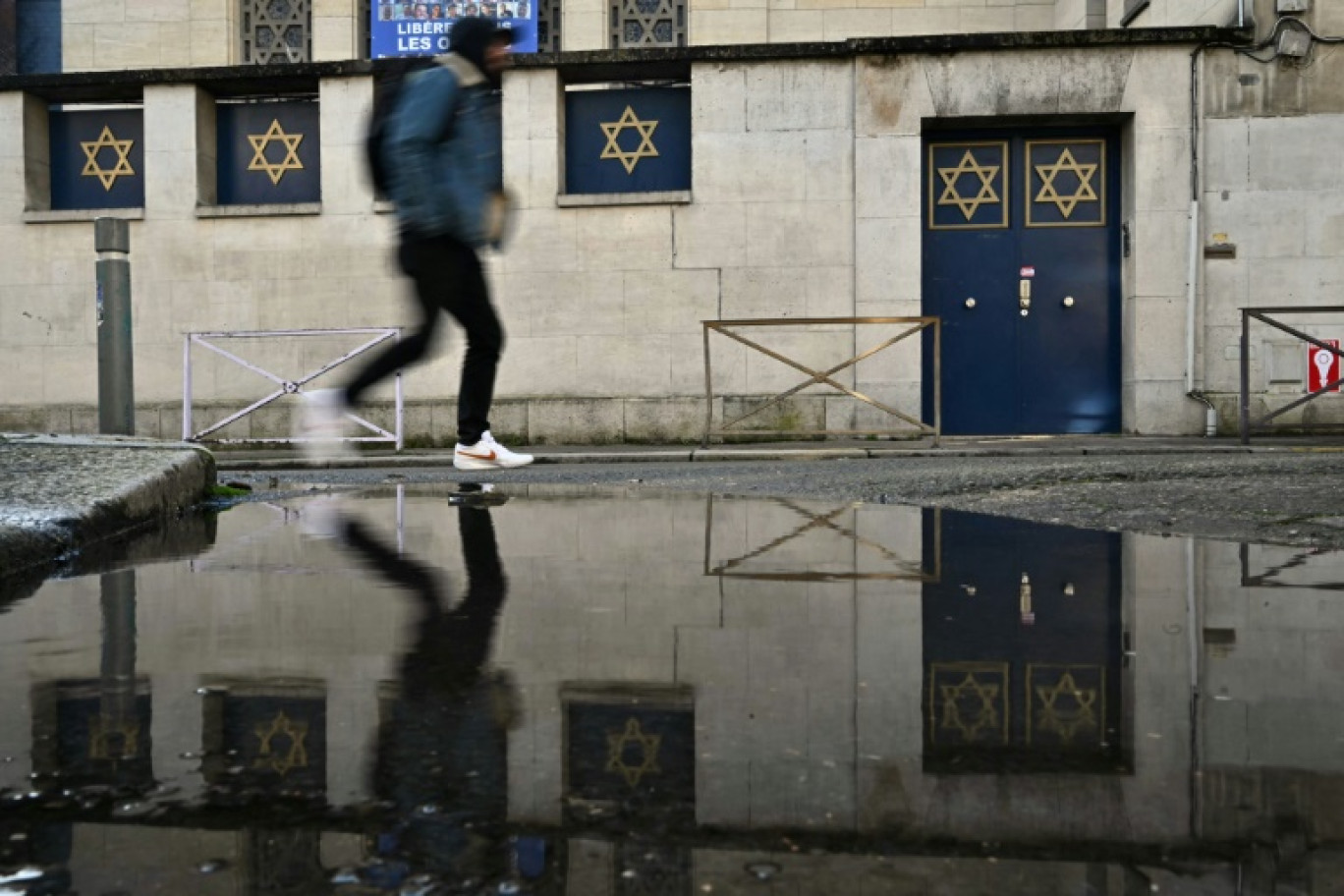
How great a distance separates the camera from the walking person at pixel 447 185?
5.86 metres

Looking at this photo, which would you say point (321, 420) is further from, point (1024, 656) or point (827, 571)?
point (1024, 656)

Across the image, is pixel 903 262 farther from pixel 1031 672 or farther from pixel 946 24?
pixel 1031 672

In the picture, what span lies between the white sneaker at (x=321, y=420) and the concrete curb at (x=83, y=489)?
0.55 meters

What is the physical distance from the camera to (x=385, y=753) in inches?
85.5

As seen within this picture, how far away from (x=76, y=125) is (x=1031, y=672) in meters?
16.7

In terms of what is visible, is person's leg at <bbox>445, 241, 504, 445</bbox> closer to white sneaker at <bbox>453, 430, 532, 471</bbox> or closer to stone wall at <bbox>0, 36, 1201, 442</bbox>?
white sneaker at <bbox>453, 430, 532, 471</bbox>

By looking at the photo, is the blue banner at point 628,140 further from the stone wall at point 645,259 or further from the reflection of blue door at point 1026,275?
the reflection of blue door at point 1026,275

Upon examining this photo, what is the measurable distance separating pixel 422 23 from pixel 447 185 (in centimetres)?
1512

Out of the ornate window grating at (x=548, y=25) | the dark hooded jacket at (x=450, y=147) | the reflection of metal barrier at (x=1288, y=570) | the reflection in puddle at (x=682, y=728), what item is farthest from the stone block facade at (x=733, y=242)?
the reflection in puddle at (x=682, y=728)

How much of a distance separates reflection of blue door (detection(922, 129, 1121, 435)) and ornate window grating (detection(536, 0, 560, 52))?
21.4 ft

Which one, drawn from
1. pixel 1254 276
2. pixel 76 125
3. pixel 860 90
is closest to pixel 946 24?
pixel 860 90

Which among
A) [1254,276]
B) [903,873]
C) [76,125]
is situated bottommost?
[903,873]

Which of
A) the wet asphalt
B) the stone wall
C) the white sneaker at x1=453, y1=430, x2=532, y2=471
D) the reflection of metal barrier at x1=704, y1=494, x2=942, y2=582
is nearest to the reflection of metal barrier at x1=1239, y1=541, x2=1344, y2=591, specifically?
the wet asphalt

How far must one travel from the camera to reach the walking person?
586cm
